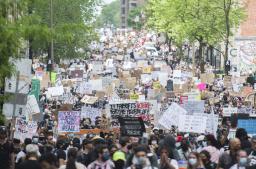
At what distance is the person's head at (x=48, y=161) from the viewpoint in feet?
54.6

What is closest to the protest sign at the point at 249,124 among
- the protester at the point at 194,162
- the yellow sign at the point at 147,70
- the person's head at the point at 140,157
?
the protester at the point at 194,162

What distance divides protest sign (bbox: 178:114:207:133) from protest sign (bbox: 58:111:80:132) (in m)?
2.56

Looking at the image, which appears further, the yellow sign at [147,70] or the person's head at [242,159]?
the yellow sign at [147,70]

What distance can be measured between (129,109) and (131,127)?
9377mm

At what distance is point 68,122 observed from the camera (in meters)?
28.0

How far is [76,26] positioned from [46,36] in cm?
153

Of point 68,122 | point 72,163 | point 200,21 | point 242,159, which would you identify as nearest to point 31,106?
point 68,122

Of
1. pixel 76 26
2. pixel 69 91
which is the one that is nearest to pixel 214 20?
pixel 69 91

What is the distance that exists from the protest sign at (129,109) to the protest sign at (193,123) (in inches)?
270

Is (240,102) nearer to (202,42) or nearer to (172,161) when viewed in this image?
(172,161)

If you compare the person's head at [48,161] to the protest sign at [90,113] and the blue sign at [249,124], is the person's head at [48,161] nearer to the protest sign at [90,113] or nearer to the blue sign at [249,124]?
the blue sign at [249,124]

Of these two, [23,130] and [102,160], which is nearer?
[102,160]

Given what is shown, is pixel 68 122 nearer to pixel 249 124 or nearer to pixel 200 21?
pixel 249 124

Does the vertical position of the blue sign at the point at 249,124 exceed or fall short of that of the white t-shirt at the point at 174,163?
it exceeds it
